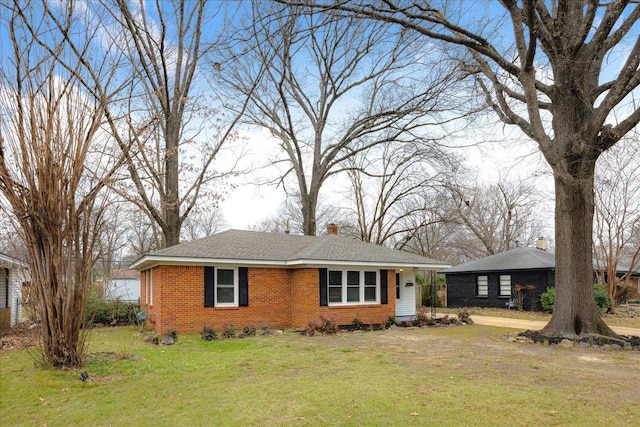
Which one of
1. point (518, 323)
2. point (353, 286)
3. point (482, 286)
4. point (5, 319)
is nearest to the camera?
point (5, 319)

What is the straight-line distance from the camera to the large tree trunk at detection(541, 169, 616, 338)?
447 inches

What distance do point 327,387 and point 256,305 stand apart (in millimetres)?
8062

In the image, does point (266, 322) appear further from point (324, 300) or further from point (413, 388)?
point (413, 388)

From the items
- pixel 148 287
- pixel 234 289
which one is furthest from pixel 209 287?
pixel 148 287

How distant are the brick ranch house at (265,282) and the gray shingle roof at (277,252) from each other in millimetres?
31

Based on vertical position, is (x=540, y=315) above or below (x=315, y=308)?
below

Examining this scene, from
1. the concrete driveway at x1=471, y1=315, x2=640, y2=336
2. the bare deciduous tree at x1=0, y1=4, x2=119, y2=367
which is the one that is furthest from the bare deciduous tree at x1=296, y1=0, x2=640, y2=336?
the bare deciduous tree at x1=0, y1=4, x2=119, y2=367

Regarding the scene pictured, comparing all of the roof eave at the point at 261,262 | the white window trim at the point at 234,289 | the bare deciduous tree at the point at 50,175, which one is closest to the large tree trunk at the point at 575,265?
the roof eave at the point at 261,262

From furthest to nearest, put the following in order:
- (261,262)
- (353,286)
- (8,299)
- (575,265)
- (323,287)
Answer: (8,299), (353,286), (323,287), (261,262), (575,265)

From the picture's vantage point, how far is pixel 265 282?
14711 mm

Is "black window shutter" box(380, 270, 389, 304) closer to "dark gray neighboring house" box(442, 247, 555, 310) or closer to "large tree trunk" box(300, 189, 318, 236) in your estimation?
"dark gray neighboring house" box(442, 247, 555, 310)

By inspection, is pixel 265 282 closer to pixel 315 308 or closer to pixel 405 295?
pixel 315 308

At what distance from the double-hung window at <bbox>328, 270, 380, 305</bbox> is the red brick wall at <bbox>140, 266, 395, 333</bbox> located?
280 millimetres

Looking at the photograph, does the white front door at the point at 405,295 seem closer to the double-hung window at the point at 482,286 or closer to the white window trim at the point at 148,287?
the double-hung window at the point at 482,286
